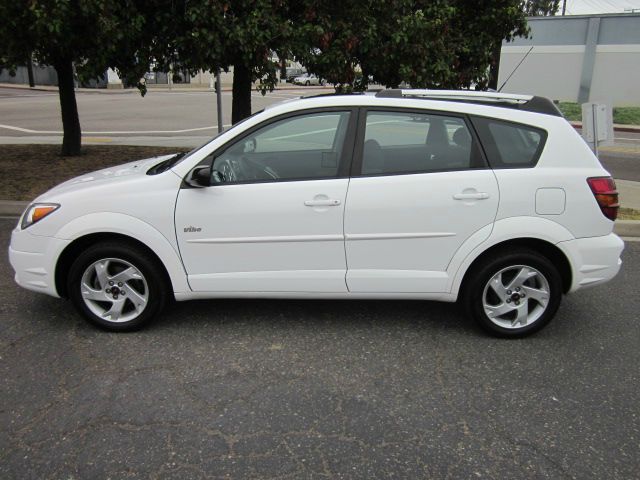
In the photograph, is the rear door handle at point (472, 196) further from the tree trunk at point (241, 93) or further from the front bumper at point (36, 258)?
the tree trunk at point (241, 93)

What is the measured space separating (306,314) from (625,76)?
26.2m

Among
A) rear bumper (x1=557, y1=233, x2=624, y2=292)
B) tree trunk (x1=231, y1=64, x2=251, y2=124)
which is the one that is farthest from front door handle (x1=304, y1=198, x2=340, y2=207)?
tree trunk (x1=231, y1=64, x2=251, y2=124)

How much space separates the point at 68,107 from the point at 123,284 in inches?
324

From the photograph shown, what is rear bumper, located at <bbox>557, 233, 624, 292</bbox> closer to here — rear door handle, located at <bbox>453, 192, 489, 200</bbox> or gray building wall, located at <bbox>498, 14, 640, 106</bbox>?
rear door handle, located at <bbox>453, 192, 489, 200</bbox>

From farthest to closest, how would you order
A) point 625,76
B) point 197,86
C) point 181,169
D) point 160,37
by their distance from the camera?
1. point 197,86
2. point 625,76
3. point 160,37
4. point 181,169

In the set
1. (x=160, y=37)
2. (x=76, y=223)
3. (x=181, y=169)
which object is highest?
(x=160, y=37)

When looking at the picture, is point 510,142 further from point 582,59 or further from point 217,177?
point 582,59

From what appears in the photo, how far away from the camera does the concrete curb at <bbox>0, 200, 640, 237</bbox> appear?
23.3 ft

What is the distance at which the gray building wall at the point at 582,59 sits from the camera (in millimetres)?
25391

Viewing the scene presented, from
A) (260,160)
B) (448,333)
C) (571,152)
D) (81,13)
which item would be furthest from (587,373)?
(81,13)

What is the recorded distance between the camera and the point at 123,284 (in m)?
4.08

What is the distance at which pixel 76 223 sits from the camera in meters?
3.97

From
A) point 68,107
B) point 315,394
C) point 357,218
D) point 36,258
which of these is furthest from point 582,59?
point 36,258

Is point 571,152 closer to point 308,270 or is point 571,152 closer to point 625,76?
point 308,270
